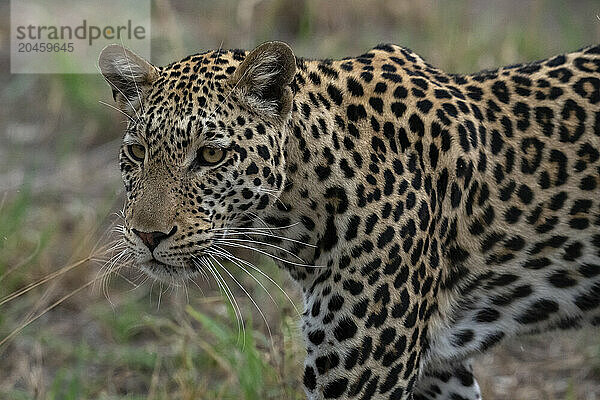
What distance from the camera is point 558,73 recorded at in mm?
5395

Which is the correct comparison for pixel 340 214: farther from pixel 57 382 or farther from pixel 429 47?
pixel 429 47

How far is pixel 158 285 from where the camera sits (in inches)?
331

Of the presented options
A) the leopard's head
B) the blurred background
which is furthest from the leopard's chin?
the blurred background

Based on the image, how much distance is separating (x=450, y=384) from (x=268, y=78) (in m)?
2.09

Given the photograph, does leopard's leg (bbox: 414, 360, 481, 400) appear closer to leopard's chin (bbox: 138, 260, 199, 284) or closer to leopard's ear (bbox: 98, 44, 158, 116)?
leopard's chin (bbox: 138, 260, 199, 284)

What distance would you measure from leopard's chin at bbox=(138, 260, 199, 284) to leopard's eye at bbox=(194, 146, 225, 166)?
18.6 inches

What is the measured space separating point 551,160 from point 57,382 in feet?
11.0

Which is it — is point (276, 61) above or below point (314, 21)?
below

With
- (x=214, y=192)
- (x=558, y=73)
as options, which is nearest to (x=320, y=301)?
(x=214, y=192)

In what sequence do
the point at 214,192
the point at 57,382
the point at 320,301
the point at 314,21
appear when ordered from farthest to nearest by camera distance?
1. the point at 314,21
2. the point at 57,382
3. the point at 320,301
4. the point at 214,192

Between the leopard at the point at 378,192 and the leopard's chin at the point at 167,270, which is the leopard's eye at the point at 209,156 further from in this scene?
the leopard's chin at the point at 167,270

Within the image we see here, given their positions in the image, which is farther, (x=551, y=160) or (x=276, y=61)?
(x=551, y=160)

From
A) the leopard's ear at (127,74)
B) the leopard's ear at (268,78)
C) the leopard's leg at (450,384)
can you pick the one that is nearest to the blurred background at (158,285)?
the leopard's leg at (450,384)

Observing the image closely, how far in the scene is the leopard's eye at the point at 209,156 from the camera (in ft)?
15.2
